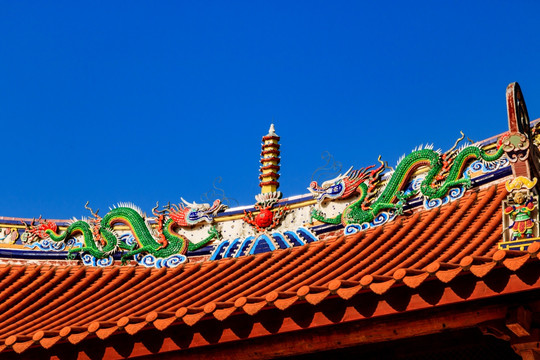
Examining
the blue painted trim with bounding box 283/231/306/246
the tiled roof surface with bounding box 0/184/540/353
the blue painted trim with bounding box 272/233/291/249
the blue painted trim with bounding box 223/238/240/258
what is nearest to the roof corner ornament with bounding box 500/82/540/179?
the tiled roof surface with bounding box 0/184/540/353

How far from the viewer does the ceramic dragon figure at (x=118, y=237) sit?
9.84 m

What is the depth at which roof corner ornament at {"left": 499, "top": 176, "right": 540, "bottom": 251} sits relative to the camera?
650 centimetres

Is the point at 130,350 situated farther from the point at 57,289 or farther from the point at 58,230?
the point at 58,230

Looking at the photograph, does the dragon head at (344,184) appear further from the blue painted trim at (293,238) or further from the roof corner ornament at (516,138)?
the roof corner ornament at (516,138)

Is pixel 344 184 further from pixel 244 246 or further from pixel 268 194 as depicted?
pixel 244 246

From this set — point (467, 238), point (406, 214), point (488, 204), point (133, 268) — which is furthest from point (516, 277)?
point (133, 268)

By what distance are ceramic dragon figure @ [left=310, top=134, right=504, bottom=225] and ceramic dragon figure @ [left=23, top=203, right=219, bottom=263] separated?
5.49 ft

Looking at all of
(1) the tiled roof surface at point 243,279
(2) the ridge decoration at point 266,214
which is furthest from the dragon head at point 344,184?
(1) the tiled roof surface at point 243,279

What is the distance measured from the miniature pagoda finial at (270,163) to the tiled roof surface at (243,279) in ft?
3.76

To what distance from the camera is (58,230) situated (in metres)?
10.3

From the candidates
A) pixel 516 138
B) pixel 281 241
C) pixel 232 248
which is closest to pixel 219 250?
pixel 232 248

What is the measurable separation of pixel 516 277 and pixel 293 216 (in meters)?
4.17

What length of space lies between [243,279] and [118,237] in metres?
2.23

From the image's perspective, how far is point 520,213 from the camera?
21.9ft
